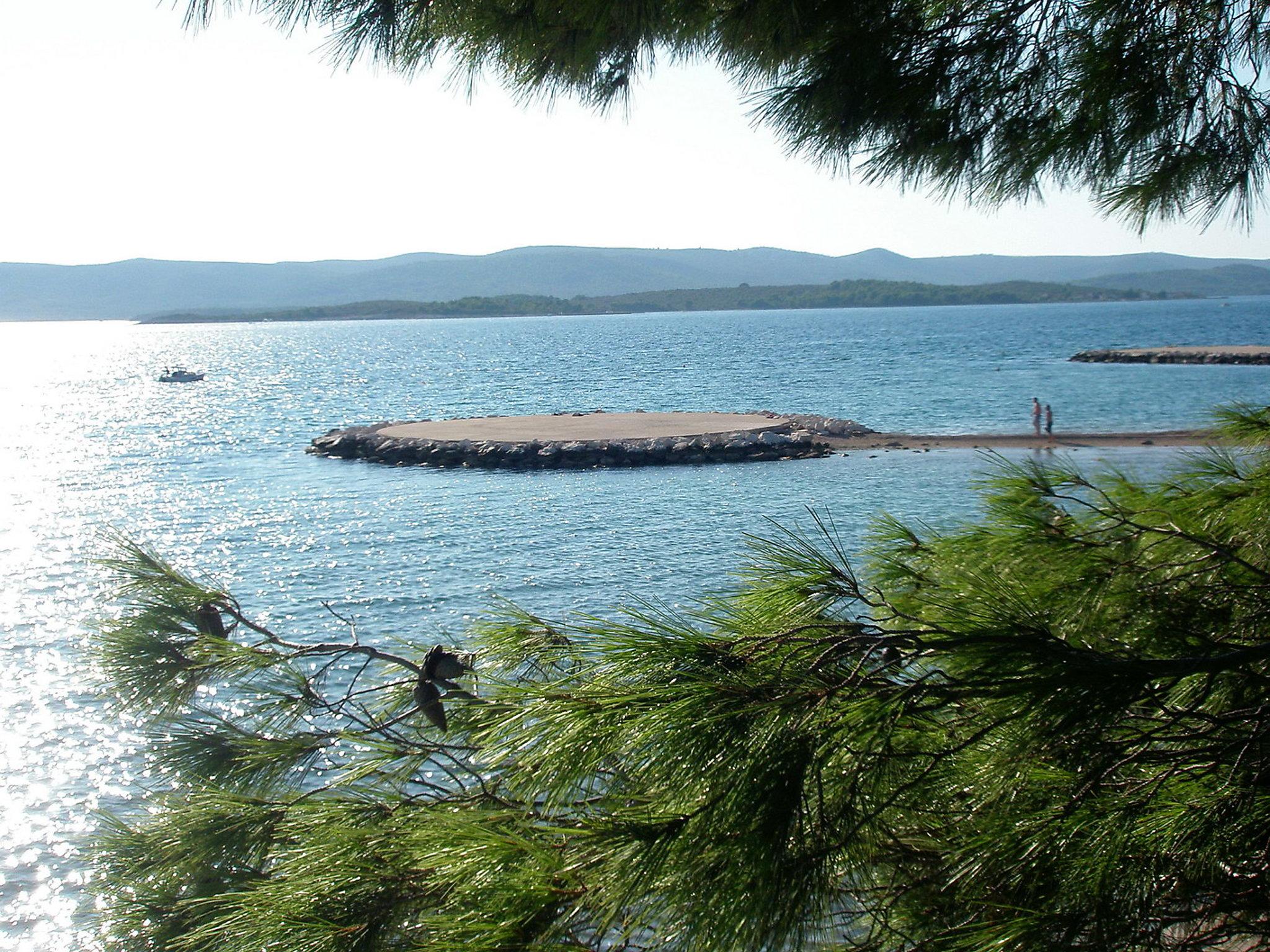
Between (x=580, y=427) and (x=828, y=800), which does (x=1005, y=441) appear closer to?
(x=580, y=427)

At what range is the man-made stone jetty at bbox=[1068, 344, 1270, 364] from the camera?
5575 centimetres

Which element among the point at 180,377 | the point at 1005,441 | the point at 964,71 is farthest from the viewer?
the point at 180,377

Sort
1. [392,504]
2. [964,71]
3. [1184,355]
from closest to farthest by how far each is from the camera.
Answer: [964,71] < [392,504] < [1184,355]

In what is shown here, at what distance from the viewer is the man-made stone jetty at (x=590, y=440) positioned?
29.0 meters

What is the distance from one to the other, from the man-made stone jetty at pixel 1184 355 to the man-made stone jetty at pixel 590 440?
103 ft

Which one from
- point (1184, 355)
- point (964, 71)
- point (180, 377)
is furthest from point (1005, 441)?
point (180, 377)

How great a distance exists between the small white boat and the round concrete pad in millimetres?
40602

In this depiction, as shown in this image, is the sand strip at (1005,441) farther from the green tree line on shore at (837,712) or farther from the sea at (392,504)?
the green tree line on shore at (837,712)

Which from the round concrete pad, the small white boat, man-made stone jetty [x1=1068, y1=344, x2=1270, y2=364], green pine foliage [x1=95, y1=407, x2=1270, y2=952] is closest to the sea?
green pine foliage [x1=95, y1=407, x2=1270, y2=952]

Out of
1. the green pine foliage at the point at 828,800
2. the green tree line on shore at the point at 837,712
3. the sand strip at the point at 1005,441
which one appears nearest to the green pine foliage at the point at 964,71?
the green tree line on shore at the point at 837,712

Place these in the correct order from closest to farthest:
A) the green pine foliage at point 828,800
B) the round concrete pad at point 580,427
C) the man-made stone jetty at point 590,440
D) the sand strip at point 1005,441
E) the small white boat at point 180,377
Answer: the green pine foliage at point 828,800
the sand strip at point 1005,441
the man-made stone jetty at point 590,440
the round concrete pad at point 580,427
the small white boat at point 180,377

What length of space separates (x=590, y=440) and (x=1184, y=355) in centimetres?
4176

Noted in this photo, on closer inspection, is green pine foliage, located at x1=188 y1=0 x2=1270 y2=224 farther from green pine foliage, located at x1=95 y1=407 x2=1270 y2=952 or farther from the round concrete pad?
the round concrete pad

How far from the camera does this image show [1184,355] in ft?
191
